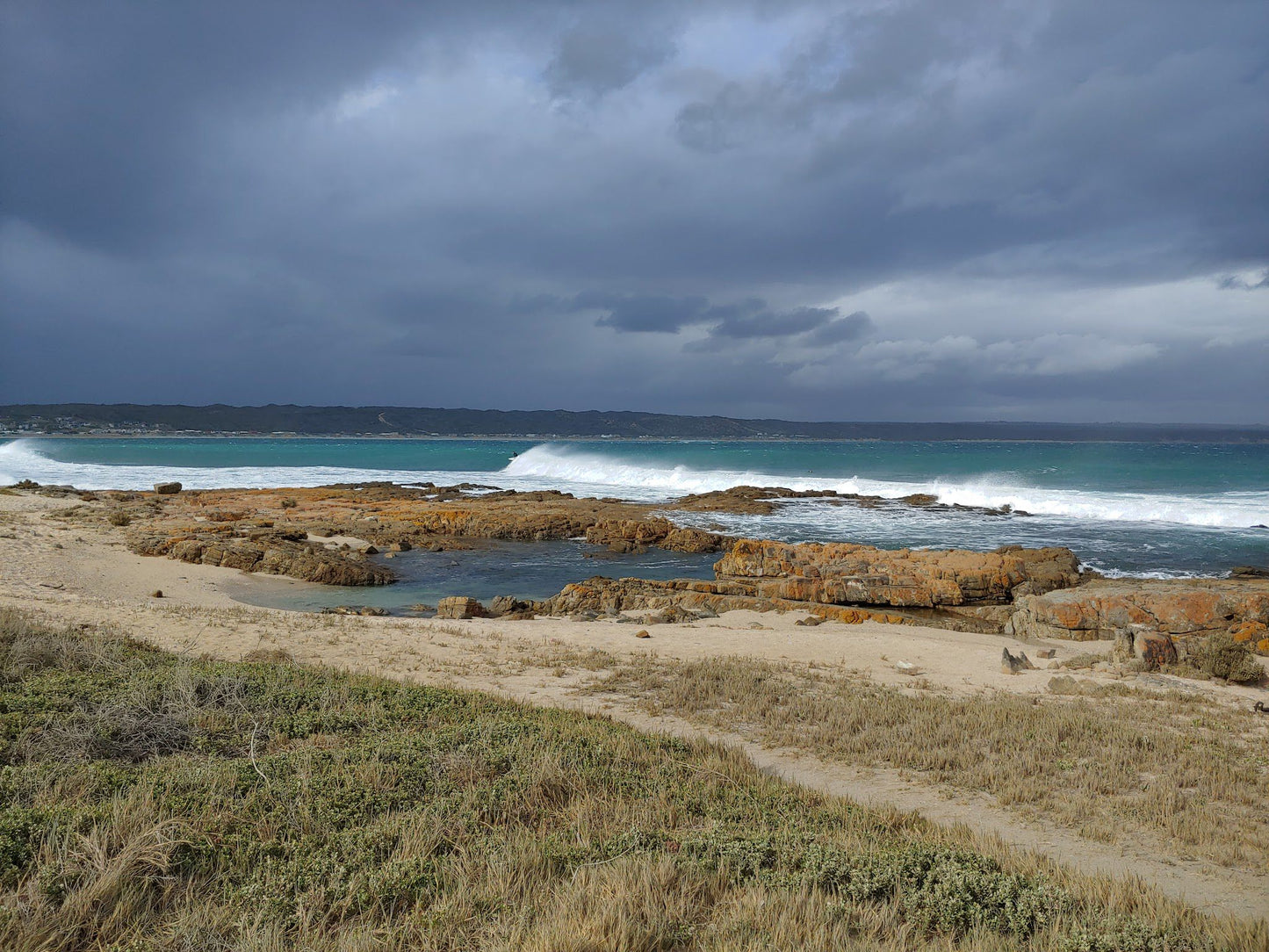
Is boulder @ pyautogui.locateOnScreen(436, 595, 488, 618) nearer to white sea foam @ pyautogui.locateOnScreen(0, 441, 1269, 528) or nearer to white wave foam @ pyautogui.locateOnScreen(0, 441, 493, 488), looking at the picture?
white sea foam @ pyautogui.locateOnScreen(0, 441, 1269, 528)

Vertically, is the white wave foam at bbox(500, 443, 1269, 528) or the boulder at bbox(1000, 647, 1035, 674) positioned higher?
the white wave foam at bbox(500, 443, 1269, 528)

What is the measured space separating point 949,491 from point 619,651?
146ft

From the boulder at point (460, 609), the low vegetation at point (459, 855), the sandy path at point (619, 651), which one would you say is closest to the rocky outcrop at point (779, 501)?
the sandy path at point (619, 651)

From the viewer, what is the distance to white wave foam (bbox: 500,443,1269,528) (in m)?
37.8

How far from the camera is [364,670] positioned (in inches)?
401

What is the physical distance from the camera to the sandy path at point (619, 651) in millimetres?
5500

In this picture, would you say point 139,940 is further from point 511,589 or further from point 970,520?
point 970,520

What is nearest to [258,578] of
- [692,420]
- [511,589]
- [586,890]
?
[511,589]

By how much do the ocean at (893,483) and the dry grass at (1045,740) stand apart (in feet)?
57.4

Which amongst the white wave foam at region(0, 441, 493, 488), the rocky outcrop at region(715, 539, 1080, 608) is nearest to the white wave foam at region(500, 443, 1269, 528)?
the white wave foam at region(0, 441, 493, 488)

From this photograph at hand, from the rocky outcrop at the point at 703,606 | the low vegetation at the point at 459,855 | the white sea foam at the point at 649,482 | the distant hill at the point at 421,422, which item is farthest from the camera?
the distant hill at the point at 421,422

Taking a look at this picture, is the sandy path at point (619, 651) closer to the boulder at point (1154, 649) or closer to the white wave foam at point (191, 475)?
the boulder at point (1154, 649)

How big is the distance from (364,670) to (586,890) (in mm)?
7401

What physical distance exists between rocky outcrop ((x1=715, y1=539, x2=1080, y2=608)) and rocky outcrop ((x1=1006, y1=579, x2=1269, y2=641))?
2490 millimetres
